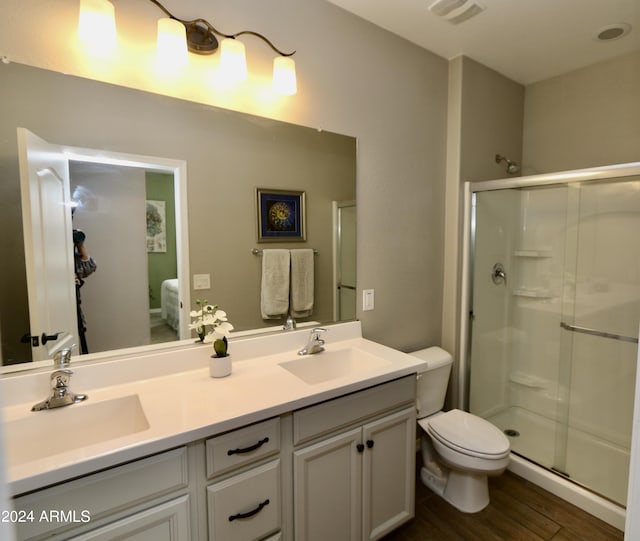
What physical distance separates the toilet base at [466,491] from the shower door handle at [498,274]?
1.31 meters

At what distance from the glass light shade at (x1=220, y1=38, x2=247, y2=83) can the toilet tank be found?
70.1 inches

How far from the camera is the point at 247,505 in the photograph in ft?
3.82

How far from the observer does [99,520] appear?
924 millimetres

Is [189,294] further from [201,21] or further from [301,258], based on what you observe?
[201,21]

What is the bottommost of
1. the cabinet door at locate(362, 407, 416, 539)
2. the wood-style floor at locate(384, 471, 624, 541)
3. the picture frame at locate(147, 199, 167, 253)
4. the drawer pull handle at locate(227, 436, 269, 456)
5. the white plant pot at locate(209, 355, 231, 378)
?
the wood-style floor at locate(384, 471, 624, 541)

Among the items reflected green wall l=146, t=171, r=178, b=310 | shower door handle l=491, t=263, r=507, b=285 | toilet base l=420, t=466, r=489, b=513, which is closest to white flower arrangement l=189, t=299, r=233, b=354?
reflected green wall l=146, t=171, r=178, b=310

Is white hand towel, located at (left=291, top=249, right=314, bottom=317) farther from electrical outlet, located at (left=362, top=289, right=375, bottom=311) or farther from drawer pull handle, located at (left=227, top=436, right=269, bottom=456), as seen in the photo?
drawer pull handle, located at (left=227, top=436, right=269, bottom=456)

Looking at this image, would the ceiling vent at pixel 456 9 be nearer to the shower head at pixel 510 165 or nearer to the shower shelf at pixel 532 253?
the shower head at pixel 510 165

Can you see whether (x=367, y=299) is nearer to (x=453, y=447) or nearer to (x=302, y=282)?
(x=302, y=282)

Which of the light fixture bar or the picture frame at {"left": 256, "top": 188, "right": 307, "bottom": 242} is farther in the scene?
the picture frame at {"left": 256, "top": 188, "right": 307, "bottom": 242}

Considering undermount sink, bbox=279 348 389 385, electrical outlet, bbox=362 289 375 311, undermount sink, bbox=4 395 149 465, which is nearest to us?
undermount sink, bbox=4 395 149 465

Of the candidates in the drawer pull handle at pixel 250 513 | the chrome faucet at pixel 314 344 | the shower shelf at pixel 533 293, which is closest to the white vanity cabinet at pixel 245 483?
the drawer pull handle at pixel 250 513

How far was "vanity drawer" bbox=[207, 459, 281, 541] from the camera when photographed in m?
1.11

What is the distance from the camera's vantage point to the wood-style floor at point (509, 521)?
1.73 m
